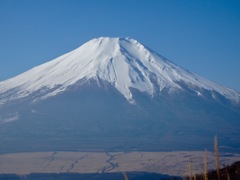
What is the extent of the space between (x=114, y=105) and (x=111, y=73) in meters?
14.7

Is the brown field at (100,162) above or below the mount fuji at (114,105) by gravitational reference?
below

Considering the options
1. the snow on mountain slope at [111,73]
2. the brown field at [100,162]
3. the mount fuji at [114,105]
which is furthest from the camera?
the snow on mountain slope at [111,73]

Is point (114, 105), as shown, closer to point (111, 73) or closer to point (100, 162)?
point (111, 73)

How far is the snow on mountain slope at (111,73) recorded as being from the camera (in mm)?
85250

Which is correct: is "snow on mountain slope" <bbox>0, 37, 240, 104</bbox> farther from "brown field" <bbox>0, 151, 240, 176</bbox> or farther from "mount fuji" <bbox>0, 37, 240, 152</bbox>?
"brown field" <bbox>0, 151, 240, 176</bbox>

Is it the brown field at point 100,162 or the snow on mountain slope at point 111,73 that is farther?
the snow on mountain slope at point 111,73

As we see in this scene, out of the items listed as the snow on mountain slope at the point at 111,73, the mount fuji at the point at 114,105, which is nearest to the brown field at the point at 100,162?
the mount fuji at the point at 114,105

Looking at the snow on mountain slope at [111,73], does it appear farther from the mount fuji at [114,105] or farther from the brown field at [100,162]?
the brown field at [100,162]

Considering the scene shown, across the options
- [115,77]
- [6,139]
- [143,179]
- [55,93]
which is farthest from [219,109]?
[143,179]

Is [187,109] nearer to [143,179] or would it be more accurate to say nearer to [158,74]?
[158,74]

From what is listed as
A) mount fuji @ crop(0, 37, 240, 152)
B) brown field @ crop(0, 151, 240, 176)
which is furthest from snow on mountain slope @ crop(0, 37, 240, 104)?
brown field @ crop(0, 151, 240, 176)

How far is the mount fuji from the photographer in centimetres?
5825

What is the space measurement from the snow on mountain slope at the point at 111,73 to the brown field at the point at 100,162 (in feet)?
113

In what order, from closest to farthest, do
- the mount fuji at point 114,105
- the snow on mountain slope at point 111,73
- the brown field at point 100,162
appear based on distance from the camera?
the brown field at point 100,162
the mount fuji at point 114,105
the snow on mountain slope at point 111,73
